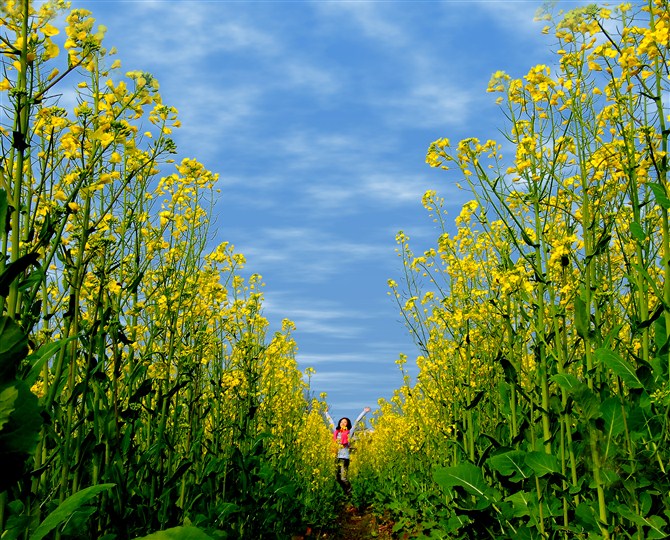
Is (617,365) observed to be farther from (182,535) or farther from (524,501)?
(182,535)

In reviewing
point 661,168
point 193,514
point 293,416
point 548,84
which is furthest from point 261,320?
point 661,168

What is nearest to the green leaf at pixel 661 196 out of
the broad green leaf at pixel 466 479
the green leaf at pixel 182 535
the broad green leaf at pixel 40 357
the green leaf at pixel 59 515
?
the broad green leaf at pixel 466 479

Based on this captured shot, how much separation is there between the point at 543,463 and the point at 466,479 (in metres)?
1.09

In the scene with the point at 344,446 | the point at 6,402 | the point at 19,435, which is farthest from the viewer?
the point at 344,446

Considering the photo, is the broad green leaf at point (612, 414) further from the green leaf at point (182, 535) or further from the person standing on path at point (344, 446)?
the person standing on path at point (344, 446)

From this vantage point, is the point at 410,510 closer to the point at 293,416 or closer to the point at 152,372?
the point at 293,416

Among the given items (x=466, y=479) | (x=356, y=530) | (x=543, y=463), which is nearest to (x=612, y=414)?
(x=543, y=463)

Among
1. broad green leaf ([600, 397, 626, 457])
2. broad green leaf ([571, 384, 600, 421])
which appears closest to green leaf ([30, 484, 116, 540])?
broad green leaf ([571, 384, 600, 421])

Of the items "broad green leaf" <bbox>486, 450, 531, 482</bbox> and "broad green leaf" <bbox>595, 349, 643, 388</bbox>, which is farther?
"broad green leaf" <bbox>486, 450, 531, 482</bbox>

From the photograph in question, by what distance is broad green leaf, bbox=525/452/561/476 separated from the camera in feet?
12.3

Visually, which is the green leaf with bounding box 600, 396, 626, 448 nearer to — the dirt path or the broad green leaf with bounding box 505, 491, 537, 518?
the broad green leaf with bounding box 505, 491, 537, 518

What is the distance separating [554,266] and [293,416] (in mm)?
6146

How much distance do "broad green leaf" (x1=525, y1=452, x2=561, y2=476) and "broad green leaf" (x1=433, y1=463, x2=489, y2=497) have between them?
1006 millimetres

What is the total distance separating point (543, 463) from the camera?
3.76 metres
